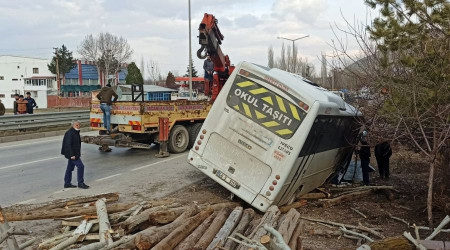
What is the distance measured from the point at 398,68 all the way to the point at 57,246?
5779 millimetres

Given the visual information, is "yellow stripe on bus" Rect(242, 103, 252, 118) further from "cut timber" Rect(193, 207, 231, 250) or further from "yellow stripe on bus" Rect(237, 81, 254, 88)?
"cut timber" Rect(193, 207, 231, 250)

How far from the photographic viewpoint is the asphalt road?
28.7ft

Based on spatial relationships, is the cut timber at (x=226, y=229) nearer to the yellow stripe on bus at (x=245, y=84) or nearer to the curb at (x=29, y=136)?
the yellow stripe on bus at (x=245, y=84)

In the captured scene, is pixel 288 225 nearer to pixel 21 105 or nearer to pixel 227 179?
pixel 227 179

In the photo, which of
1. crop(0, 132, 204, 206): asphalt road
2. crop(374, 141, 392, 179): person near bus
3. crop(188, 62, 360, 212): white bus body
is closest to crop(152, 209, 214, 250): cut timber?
crop(188, 62, 360, 212): white bus body

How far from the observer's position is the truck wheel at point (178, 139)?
13.6m

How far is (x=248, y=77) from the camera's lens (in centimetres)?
751

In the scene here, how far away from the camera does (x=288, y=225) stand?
5.61 metres

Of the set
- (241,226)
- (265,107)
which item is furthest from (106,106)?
(241,226)

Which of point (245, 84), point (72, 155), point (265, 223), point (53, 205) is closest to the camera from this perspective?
point (265, 223)

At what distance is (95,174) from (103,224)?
518 cm

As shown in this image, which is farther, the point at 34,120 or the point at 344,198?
the point at 34,120

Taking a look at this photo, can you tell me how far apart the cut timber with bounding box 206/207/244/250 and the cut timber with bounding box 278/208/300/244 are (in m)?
0.65

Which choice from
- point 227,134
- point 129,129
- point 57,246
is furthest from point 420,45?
point 129,129
